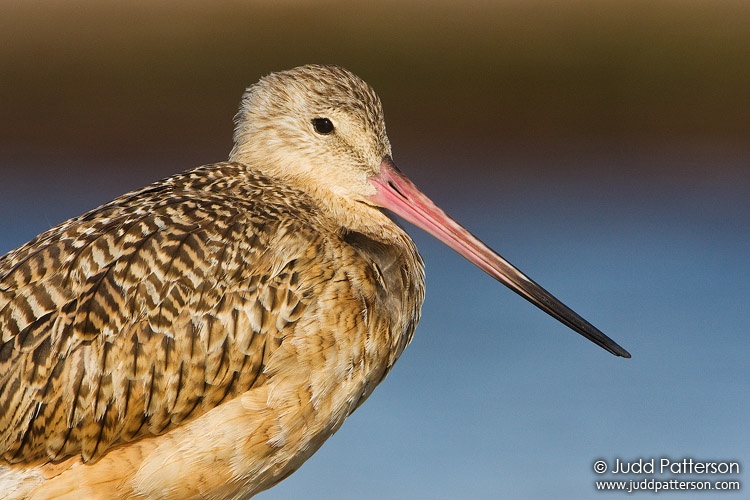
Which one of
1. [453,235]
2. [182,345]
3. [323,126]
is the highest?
[323,126]

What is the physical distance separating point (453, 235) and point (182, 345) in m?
1.30

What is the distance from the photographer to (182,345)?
3.98 m

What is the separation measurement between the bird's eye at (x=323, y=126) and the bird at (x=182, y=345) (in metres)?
0.43

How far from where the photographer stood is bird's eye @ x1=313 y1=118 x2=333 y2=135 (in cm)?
473

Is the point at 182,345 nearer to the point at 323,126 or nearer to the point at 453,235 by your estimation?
the point at 323,126

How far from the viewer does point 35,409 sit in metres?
3.89

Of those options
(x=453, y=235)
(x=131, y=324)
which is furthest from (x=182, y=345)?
(x=453, y=235)

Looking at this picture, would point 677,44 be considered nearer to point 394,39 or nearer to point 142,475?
point 394,39

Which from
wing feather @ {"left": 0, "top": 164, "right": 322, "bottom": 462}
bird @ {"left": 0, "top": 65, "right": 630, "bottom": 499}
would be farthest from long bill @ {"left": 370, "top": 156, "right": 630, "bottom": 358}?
wing feather @ {"left": 0, "top": 164, "right": 322, "bottom": 462}

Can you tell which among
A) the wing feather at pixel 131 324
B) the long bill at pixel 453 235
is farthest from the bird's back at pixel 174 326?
the long bill at pixel 453 235

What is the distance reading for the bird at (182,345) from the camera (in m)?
3.90

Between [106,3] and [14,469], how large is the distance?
6.80 meters

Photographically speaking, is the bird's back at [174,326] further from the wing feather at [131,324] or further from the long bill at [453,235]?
the long bill at [453,235]

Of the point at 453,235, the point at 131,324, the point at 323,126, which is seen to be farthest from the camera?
the point at 453,235
